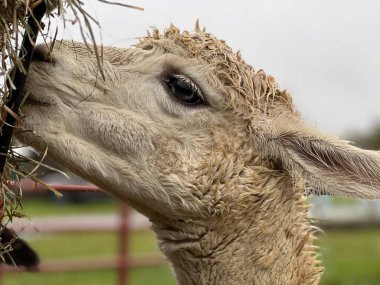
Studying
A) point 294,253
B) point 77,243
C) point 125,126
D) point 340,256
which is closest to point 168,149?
point 125,126

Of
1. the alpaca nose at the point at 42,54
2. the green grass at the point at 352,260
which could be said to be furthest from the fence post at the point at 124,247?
the alpaca nose at the point at 42,54

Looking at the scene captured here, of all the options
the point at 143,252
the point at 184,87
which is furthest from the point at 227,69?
the point at 143,252

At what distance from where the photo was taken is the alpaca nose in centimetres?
312

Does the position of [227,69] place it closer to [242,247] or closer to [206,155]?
[206,155]

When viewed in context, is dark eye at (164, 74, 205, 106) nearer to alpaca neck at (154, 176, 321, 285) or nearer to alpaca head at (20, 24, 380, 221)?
alpaca head at (20, 24, 380, 221)

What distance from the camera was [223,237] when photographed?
3523mm

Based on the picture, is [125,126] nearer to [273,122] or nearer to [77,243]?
[273,122]

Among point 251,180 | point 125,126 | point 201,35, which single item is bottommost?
point 251,180

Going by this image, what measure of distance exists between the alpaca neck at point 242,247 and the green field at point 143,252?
416cm

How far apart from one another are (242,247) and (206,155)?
41cm

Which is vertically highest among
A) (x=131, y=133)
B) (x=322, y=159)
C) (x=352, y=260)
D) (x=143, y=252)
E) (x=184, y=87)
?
(x=184, y=87)

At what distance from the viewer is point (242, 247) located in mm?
3523

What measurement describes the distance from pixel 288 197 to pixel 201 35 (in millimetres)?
784

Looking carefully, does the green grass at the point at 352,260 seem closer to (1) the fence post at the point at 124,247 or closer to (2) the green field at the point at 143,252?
(2) the green field at the point at 143,252
